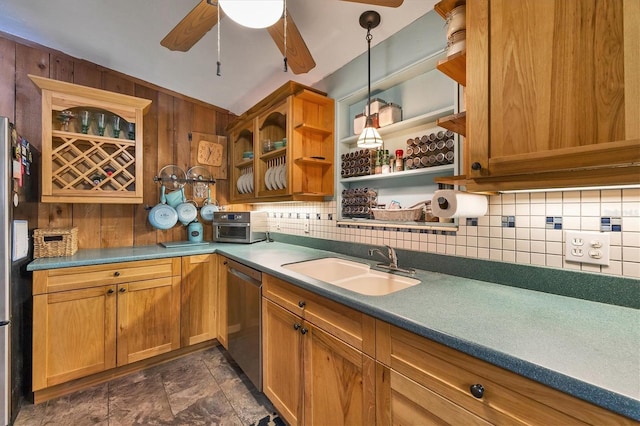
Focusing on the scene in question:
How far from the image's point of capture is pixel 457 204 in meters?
1.04

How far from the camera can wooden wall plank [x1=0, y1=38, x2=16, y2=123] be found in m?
1.95

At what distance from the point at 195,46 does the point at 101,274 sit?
5.53 ft

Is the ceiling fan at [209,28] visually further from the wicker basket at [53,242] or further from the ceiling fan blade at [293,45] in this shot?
the wicker basket at [53,242]

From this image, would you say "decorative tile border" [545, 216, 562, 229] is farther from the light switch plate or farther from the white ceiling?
the light switch plate

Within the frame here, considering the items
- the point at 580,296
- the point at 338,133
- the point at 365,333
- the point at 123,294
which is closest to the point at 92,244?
the point at 123,294

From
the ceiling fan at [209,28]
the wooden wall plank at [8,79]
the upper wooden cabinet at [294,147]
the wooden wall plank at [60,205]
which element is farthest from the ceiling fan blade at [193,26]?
the wooden wall plank at [8,79]

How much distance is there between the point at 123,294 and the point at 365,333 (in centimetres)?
180

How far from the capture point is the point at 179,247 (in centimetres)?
232

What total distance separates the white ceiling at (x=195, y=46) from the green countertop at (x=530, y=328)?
1.45 metres

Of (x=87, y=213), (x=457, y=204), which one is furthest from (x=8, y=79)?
(x=457, y=204)

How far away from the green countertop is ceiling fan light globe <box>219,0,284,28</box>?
105cm

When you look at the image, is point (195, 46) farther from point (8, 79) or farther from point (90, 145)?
point (8, 79)

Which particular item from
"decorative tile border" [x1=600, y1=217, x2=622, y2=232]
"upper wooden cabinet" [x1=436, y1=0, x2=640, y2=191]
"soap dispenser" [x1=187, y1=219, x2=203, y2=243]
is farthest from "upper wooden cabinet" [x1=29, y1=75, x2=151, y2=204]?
"decorative tile border" [x1=600, y1=217, x2=622, y2=232]

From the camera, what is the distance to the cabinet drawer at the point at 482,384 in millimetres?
573
